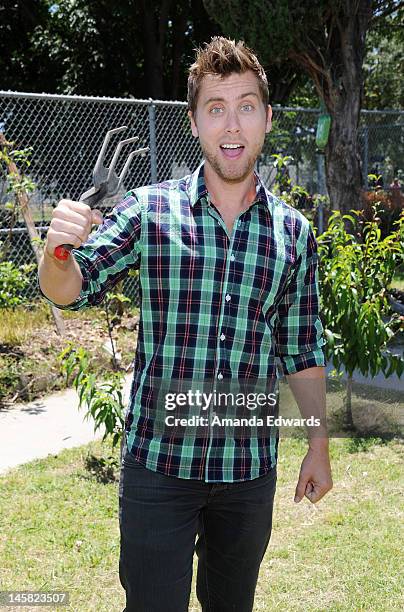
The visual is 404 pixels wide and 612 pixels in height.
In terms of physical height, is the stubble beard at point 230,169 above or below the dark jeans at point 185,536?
above

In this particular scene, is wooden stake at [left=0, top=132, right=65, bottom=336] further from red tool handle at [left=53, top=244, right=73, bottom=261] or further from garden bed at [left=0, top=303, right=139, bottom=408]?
red tool handle at [left=53, top=244, right=73, bottom=261]

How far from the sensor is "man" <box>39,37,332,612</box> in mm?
2002

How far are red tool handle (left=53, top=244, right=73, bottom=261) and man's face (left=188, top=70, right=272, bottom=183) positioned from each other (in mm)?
570

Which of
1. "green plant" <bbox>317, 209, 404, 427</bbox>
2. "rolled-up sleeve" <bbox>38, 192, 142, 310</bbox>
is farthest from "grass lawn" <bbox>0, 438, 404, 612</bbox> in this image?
"rolled-up sleeve" <bbox>38, 192, 142, 310</bbox>

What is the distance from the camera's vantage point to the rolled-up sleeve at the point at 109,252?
6.46ft

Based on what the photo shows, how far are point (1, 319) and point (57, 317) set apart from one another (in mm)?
567

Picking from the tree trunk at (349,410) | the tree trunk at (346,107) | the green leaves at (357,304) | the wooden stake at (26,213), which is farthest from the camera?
the tree trunk at (346,107)

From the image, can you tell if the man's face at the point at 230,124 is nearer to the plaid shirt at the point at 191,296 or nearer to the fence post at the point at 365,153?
the plaid shirt at the point at 191,296

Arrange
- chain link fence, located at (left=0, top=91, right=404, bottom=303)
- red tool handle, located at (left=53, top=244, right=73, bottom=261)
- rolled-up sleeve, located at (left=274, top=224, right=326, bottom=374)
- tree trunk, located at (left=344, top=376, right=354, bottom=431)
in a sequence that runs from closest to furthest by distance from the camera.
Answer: red tool handle, located at (left=53, top=244, right=73, bottom=261), rolled-up sleeve, located at (left=274, top=224, right=326, bottom=374), tree trunk, located at (left=344, top=376, right=354, bottom=431), chain link fence, located at (left=0, top=91, right=404, bottom=303)

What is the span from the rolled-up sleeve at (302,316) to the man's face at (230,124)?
339 millimetres

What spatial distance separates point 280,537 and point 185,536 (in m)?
1.93

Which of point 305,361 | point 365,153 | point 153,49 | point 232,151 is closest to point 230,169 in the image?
point 232,151

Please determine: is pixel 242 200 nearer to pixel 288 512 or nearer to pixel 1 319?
pixel 288 512

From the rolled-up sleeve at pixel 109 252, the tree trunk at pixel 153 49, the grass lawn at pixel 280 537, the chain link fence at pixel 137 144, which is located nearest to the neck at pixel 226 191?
the rolled-up sleeve at pixel 109 252
